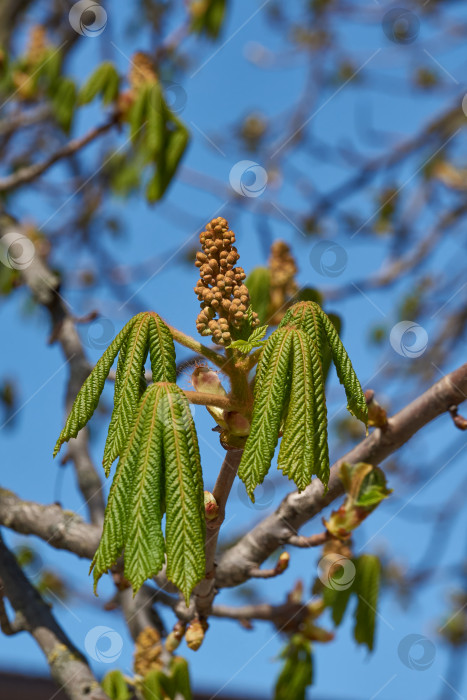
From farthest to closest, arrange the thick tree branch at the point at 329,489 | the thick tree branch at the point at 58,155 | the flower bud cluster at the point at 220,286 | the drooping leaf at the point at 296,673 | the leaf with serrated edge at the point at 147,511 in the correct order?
the thick tree branch at the point at 58,155 < the drooping leaf at the point at 296,673 < the thick tree branch at the point at 329,489 < the flower bud cluster at the point at 220,286 < the leaf with serrated edge at the point at 147,511

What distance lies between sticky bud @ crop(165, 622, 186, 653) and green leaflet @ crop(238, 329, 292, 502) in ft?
2.12

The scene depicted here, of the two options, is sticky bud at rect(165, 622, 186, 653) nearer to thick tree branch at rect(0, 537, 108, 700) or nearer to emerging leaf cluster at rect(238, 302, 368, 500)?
thick tree branch at rect(0, 537, 108, 700)

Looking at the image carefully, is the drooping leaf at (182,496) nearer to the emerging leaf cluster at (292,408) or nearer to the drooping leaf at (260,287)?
the emerging leaf cluster at (292,408)

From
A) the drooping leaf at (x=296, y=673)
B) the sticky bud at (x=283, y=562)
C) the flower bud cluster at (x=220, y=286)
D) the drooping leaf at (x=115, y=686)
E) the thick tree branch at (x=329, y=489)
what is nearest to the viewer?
the flower bud cluster at (x=220, y=286)

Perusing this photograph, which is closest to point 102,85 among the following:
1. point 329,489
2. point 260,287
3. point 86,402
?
point 260,287

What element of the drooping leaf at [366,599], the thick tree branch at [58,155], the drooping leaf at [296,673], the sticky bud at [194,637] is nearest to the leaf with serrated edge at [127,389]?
the sticky bud at [194,637]

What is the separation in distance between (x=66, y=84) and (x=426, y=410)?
155 cm

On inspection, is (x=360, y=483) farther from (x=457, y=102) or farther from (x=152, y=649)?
(x=457, y=102)

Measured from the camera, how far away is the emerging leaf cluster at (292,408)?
0.67 metres

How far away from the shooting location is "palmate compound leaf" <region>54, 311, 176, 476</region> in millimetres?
720

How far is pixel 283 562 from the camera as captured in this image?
1138 millimetres

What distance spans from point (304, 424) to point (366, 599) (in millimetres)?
734

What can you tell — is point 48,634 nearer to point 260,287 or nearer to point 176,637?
point 176,637

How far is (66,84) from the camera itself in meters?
2.12
